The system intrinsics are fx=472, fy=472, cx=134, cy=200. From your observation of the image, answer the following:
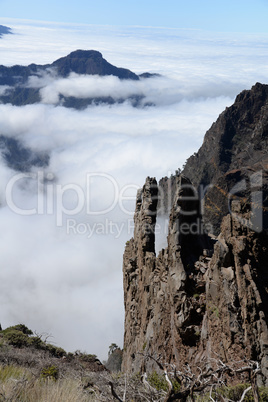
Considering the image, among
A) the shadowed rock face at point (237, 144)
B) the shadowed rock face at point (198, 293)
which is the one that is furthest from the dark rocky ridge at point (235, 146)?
the shadowed rock face at point (198, 293)

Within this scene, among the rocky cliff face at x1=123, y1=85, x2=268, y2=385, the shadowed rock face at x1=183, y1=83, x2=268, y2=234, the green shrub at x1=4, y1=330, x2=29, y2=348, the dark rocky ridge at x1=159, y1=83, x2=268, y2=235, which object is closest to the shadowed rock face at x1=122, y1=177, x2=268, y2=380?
the rocky cliff face at x1=123, y1=85, x2=268, y2=385

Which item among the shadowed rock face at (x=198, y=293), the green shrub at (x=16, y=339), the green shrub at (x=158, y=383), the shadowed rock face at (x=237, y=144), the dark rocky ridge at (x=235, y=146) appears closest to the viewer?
the green shrub at (x=158, y=383)

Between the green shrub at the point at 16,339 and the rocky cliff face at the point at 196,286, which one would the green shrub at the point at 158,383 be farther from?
the green shrub at the point at 16,339

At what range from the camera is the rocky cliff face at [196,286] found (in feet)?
51.4

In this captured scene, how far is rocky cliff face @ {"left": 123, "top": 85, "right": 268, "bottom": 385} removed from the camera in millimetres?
15680

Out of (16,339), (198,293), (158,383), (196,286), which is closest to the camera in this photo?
(158,383)

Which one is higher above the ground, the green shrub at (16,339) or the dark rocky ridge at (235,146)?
the dark rocky ridge at (235,146)

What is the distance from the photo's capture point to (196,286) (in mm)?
20453

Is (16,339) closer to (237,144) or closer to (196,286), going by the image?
(196,286)

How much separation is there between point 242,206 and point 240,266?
2.37m

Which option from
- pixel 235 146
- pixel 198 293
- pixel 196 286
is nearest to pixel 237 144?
pixel 235 146

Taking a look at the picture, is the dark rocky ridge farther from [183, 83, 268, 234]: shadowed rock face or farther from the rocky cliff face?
the rocky cliff face

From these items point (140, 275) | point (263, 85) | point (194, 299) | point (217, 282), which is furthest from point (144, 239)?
point (263, 85)

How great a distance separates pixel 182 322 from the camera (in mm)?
19812
